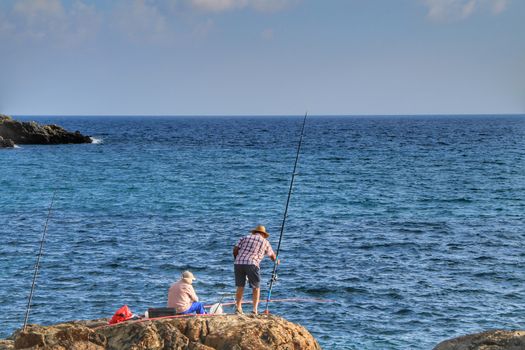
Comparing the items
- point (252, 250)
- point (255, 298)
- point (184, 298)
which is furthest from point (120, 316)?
point (252, 250)

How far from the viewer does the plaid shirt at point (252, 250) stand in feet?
45.9

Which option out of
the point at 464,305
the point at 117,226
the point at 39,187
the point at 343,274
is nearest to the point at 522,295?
the point at 464,305

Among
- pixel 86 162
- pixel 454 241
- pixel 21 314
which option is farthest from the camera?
pixel 86 162

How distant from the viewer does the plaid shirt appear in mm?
13992

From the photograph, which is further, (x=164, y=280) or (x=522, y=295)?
(x=164, y=280)

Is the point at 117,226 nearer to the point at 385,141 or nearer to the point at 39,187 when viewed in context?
the point at 39,187

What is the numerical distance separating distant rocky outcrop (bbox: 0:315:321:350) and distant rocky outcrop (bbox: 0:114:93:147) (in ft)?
273

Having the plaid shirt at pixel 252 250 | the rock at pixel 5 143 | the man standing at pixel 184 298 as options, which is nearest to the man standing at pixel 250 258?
the plaid shirt at pixel 252 250

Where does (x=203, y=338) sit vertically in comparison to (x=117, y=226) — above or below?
above

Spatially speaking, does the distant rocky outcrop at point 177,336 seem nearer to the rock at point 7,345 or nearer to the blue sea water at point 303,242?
the rock at point 7,345

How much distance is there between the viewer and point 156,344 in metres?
11.7

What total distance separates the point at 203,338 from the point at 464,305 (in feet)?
46.7

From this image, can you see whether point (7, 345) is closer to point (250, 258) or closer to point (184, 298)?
point (184, 298)

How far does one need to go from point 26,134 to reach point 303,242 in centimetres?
7054
